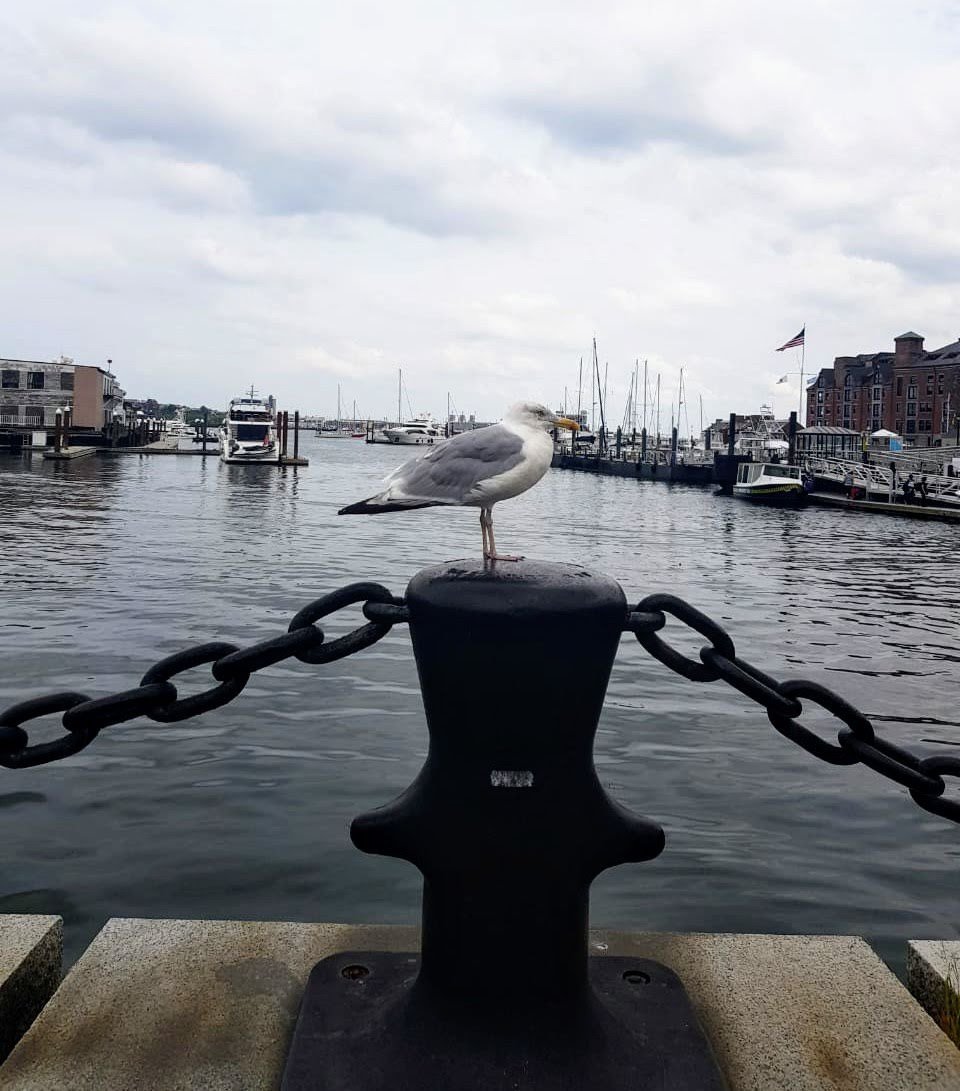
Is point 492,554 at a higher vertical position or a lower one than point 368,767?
higher

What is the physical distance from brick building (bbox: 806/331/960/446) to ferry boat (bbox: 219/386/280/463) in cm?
5536

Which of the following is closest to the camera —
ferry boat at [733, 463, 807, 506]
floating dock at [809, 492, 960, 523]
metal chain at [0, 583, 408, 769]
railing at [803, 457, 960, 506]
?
metal chain at [0, 583, 408, 769]

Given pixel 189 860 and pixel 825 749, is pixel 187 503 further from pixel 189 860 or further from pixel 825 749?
pixel 825 749

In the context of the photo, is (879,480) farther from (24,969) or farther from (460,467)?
(24,969)

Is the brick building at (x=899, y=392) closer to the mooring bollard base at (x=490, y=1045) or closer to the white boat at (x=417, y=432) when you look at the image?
the white boat at (x=417, y=432)

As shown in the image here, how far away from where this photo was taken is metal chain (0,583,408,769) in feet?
7.43

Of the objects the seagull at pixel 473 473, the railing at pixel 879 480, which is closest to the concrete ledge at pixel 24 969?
the seagull at pixel 473 473

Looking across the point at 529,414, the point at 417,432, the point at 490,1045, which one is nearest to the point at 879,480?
the point at 529,414

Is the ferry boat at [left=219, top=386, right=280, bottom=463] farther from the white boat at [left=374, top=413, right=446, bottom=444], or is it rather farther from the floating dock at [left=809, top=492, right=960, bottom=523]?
the white boat at [left=374, top=413, right=446, bottom=444]

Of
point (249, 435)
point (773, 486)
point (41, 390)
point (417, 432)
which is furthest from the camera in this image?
point (417, 432)

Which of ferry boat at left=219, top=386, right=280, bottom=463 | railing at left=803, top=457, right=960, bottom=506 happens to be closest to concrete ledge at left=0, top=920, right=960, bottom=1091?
railing at left=803, top=457, right=960, bottom=506

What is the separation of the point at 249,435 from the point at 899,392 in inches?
2812

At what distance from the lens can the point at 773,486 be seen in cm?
4819

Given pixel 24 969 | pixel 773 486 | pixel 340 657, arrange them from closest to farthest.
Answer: pixel 340 657
pixel 24 969
pixel 773 486
